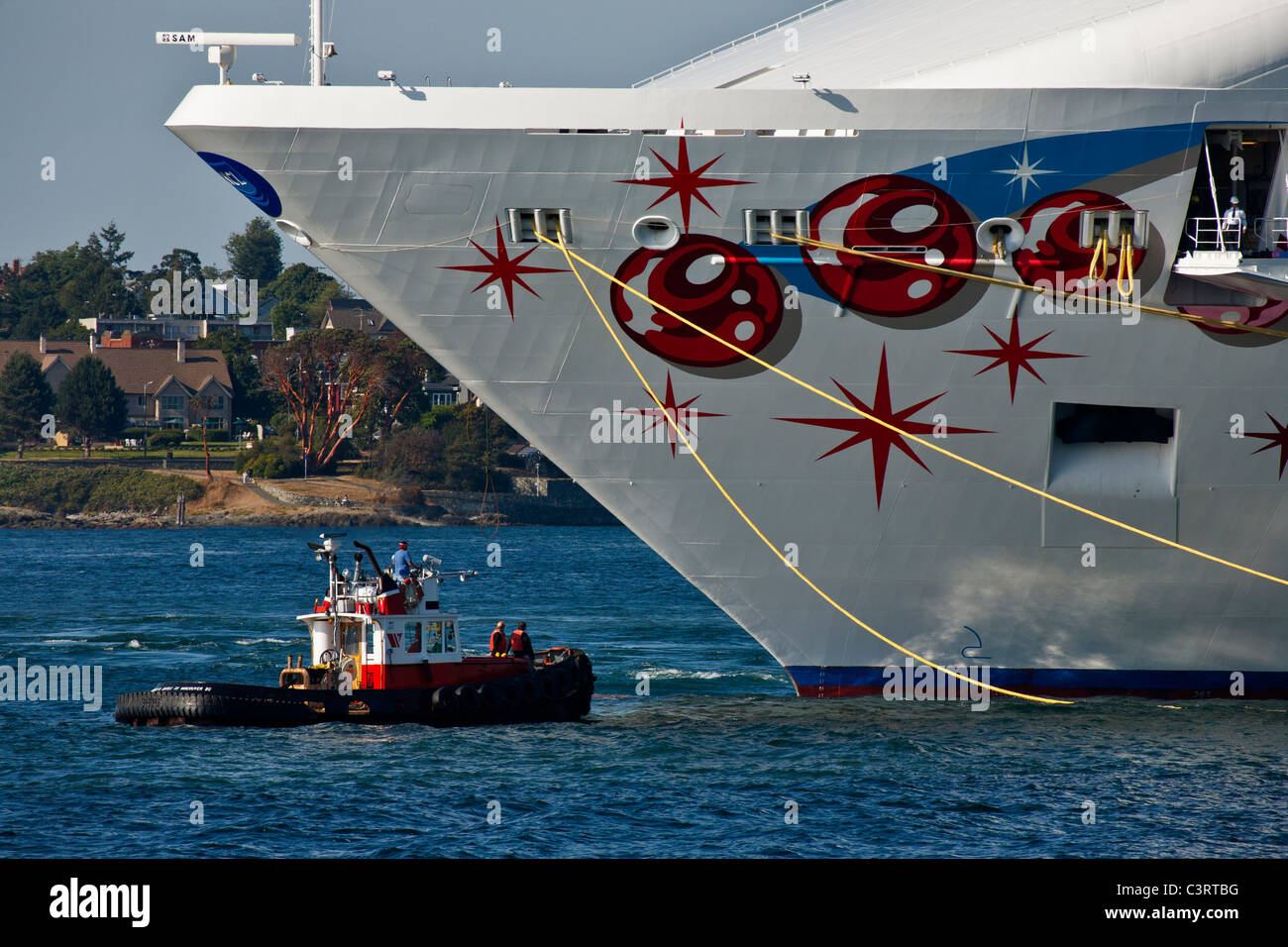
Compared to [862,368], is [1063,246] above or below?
above

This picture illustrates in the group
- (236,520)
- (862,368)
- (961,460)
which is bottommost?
(236,520)

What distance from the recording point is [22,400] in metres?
121

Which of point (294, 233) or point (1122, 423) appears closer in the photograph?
point (294, 233)

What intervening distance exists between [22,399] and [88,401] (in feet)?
21.7

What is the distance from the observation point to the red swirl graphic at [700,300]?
21656 millimetres

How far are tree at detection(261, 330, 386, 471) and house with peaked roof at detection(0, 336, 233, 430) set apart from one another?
1062 cm

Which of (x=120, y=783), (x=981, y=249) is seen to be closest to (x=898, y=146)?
(x=981, y=249)

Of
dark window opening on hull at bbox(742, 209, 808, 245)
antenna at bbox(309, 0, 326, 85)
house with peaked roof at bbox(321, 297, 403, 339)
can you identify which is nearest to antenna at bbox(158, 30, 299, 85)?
antenna at bbox(309, 0, 326, 85)

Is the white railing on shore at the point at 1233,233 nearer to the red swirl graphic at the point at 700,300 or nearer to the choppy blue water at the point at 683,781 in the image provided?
the red swirl graphic at the point at 700,300

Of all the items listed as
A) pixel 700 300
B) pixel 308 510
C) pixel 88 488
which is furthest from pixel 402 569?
pixel 88 488
